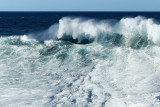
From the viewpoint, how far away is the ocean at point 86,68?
688cm

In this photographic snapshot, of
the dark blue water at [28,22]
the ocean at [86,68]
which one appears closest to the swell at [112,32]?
the ocean at [86,68]

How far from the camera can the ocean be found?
6.88m

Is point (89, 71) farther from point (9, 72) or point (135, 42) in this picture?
point (135, 42)

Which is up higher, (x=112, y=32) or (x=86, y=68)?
(x=112, y=32)

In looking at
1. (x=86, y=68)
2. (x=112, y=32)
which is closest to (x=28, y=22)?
(x=112, y=32)

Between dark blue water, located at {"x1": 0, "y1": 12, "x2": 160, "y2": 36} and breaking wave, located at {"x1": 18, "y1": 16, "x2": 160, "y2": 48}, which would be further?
dark blue water, located at {"x1": 0, "y1": 12, "x2": 160, "y2": 36}

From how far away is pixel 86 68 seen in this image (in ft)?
34.1

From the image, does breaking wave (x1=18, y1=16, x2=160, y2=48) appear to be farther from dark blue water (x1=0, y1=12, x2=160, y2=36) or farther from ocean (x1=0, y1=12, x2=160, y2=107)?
dark blue water (x1=0, y1=12, x2=160, y2=36)

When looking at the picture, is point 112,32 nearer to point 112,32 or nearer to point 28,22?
point 112,32

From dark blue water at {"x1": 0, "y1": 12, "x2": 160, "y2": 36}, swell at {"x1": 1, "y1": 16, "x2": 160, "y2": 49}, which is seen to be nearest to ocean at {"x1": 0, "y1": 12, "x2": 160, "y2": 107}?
swell at {"x1": 1, "y1": 16, "x2": 160, "y2": 49}

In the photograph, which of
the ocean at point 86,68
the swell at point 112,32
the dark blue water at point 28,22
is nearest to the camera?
the ocean at point 86,68

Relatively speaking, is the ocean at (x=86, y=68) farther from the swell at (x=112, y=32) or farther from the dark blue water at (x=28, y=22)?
the dark blue water at (x=28, y=22)

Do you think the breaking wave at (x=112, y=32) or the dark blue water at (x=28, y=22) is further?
the dark blue water at (x=28, y=22)

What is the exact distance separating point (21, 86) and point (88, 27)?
32.7 feet
